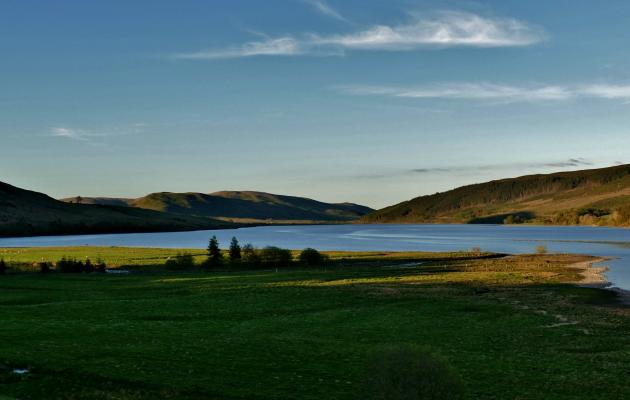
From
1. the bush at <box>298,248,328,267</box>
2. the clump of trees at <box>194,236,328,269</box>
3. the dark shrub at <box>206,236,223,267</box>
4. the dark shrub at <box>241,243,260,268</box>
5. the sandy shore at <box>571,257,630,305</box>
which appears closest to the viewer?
the sandy shore at <box>571,257,630,305</box>

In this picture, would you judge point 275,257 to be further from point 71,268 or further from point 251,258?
point 71,268

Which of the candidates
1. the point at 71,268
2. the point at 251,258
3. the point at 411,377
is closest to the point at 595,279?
the point at 251,258

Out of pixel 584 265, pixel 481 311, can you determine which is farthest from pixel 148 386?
pixel 584 265

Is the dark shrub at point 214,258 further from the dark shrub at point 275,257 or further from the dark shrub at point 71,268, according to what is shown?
the dark shrub at point 71,268

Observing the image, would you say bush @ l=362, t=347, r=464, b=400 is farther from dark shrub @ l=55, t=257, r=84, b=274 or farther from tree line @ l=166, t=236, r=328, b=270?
tree line @ l=166, t=236, r=328, b=270

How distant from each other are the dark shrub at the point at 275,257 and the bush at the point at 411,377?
108 metres

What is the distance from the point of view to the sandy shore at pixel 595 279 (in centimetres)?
7694

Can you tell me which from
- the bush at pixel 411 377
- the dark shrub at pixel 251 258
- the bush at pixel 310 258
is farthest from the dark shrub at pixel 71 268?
the bush at pixel 411 377

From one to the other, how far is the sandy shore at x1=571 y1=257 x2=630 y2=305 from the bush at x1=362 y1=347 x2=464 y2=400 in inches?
2340

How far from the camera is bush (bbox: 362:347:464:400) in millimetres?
18875

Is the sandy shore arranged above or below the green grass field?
below

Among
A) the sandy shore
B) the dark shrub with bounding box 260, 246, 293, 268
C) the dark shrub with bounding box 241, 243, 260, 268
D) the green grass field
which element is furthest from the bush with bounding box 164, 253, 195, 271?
the sandy shore

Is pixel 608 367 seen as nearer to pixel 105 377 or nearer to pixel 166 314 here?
pixel 105 377

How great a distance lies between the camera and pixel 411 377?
18891 mm
